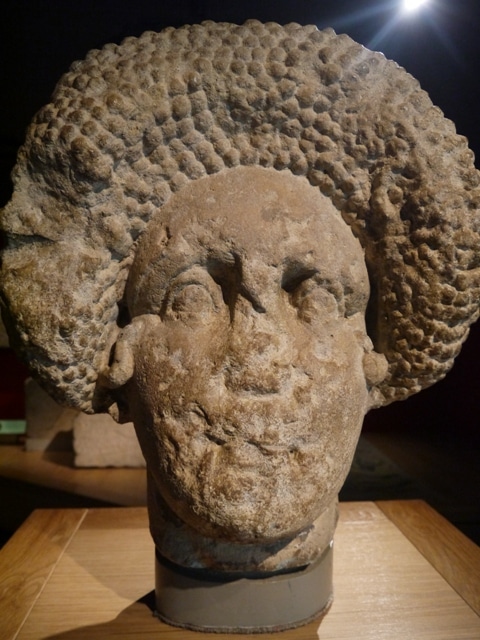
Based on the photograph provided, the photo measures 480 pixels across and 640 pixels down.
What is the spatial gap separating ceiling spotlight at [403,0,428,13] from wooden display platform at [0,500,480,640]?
1.42 m

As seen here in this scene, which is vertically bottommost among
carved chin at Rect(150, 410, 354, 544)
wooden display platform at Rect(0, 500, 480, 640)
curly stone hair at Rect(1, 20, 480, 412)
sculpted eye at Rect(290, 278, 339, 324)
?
wooden display platform at Rect(0, 500, 480, 640)

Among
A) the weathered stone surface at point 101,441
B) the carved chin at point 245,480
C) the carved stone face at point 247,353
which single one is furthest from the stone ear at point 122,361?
the weathered stone surface at point 101,441

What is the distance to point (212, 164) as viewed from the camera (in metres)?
1.37

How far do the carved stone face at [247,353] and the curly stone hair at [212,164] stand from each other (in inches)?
2.4

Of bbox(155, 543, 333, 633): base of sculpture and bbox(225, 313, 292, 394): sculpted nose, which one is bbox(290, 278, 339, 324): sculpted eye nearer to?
bbox(225, 313, 292, 394): sculpted nose

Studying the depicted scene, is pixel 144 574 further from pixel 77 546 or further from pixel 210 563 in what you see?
pixel 210 563

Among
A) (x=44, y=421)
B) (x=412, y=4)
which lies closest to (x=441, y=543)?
(x=412, y=4)

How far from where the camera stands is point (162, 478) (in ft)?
4.35

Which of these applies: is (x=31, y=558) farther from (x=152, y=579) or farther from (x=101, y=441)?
(x=101, y=441)

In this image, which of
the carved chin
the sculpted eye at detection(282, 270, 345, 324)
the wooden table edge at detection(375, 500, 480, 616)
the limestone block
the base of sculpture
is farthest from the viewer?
the limestone block

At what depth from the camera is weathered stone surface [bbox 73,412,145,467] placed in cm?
291

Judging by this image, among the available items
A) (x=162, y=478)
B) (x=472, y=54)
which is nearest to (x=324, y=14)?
(x=472, y=54)

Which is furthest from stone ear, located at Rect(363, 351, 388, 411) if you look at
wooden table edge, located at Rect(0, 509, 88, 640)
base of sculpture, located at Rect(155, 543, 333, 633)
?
wooden table edge, located at Rect(0, 509, 88, 640)

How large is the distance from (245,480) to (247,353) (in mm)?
233
